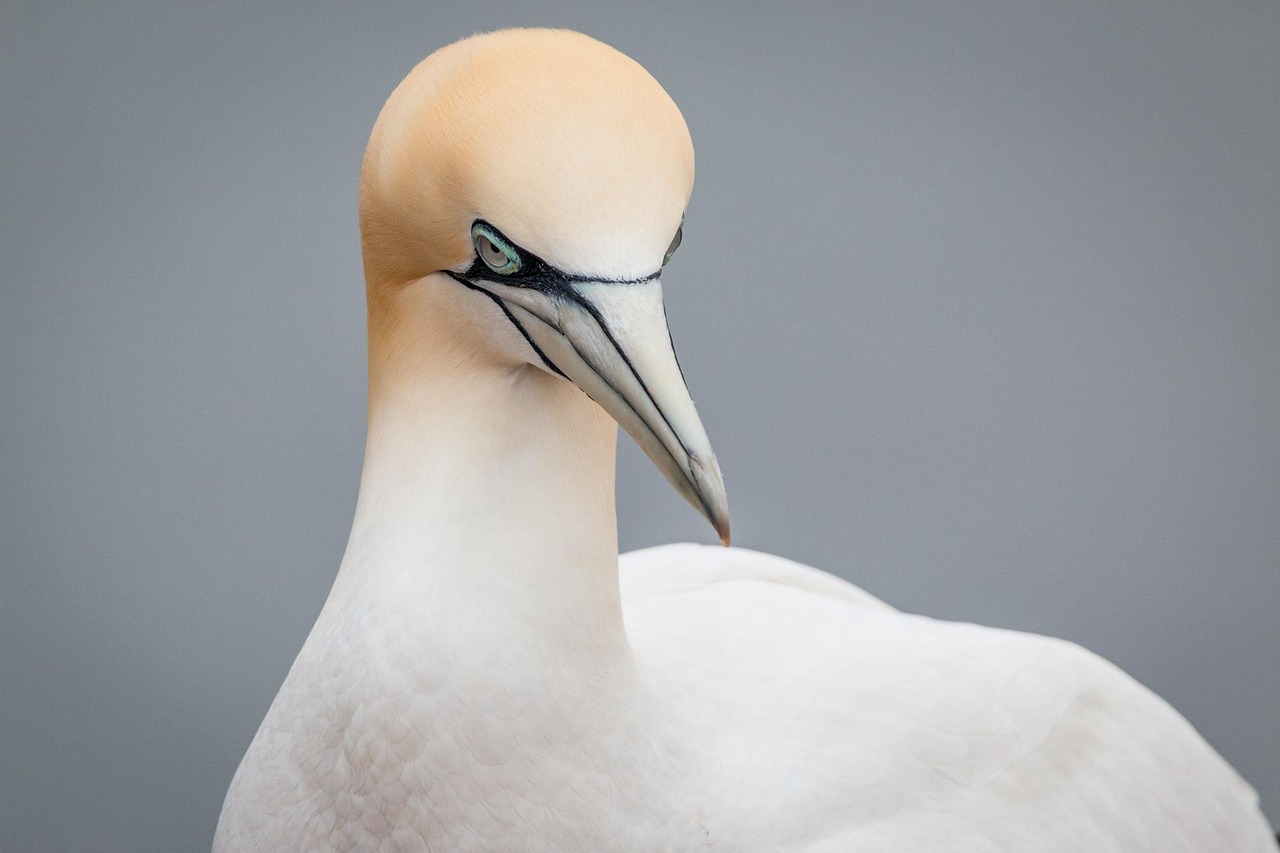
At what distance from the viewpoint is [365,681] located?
1.67 meters

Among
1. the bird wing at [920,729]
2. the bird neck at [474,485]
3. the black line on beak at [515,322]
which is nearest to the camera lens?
the black line on beak at [515,322]

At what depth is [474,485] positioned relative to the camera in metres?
1.66

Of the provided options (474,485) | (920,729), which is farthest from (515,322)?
(920,729)

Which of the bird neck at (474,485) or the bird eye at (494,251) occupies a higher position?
the bird eye at (494,251)

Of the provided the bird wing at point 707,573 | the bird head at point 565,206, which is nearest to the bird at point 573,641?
the bird head at point 565,206

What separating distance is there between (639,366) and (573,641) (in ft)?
1.51

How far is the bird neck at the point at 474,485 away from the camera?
64.7 inches

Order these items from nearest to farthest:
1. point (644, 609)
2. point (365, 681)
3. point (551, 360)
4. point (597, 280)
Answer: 1. point (597, 280)
2. point (551, 360)
3. point (365, 681)
4. point (644, 609)

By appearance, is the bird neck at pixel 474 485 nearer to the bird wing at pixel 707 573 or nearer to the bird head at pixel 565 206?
the bird head at pixel 565 206

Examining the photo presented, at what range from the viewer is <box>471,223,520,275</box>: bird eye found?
143 cm

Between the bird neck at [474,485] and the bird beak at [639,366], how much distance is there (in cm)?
19

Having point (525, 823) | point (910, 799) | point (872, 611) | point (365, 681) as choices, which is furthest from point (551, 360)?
point (872, 611)

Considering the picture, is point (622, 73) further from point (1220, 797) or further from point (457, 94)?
point (1220, 797)

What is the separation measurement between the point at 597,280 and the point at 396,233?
0.99 feet
